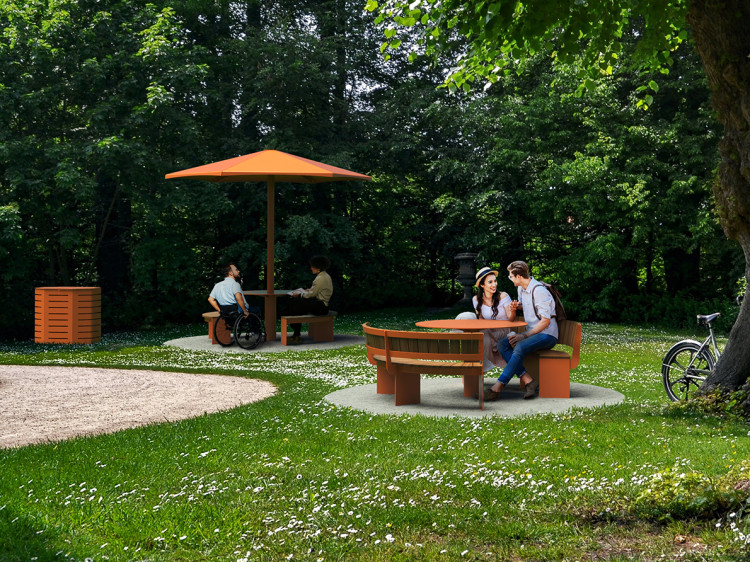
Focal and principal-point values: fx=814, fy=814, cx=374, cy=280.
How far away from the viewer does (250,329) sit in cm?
1505

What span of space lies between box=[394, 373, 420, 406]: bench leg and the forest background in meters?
10.4

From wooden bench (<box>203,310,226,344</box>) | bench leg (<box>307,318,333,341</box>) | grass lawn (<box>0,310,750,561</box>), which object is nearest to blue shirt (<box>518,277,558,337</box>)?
grass lawn (<box>0,310,750,561</box>)

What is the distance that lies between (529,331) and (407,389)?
1504mm

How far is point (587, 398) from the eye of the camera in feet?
29.9

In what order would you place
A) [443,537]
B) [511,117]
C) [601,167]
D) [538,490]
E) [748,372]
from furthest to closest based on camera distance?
[511,117], [601,167], [748,372], [538,490], [443,537]

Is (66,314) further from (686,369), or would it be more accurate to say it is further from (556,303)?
(686,369)

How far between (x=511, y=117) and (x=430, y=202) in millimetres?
5152

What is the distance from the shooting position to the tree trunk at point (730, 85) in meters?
6.79

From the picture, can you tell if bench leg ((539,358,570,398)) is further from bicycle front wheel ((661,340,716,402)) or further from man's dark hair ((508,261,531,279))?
bicycle front wheel ((661,340,716,402))

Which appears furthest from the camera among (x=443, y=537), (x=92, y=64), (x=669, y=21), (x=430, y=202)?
(x=430, y=202)

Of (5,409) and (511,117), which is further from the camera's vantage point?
(511,117)

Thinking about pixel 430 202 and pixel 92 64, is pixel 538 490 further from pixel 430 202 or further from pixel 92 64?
pixel 430 202

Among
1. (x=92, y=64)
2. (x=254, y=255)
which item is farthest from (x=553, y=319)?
(x=254, y=255)

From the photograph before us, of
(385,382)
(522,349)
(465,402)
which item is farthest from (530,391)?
(385,382)
